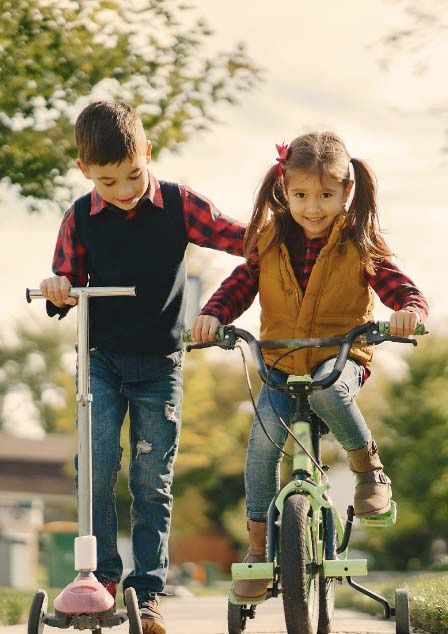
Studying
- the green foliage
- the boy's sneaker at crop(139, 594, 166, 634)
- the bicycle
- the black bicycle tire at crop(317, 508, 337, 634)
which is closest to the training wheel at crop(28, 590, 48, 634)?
the boy's sneaker at crop(139, 594, 166, 634)

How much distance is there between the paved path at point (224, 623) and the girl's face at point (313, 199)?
206 cm

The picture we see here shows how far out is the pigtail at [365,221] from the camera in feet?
15.6

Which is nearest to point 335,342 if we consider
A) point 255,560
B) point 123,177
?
point 255,560

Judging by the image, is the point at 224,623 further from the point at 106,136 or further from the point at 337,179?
the point at 106,136

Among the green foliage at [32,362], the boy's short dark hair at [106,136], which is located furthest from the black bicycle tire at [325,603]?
the green foliage at [32,362]

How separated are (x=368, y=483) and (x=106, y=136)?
5.48 ft

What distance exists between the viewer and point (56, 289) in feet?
15.1

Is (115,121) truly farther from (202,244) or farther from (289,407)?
(289,407)

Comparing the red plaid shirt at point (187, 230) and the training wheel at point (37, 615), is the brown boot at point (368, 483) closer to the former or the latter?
the red plaid shirt at point (187, 230)

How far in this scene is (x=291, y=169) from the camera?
4734 mm

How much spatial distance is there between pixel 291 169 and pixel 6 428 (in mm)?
53685

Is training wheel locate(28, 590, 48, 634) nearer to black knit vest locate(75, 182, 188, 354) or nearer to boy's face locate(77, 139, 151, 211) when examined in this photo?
black knit vest locate(75, 182, 188, 354)

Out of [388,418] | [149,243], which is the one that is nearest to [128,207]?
[149,243]

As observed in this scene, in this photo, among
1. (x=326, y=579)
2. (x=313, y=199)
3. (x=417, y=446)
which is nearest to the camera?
(x=326, y=579)
